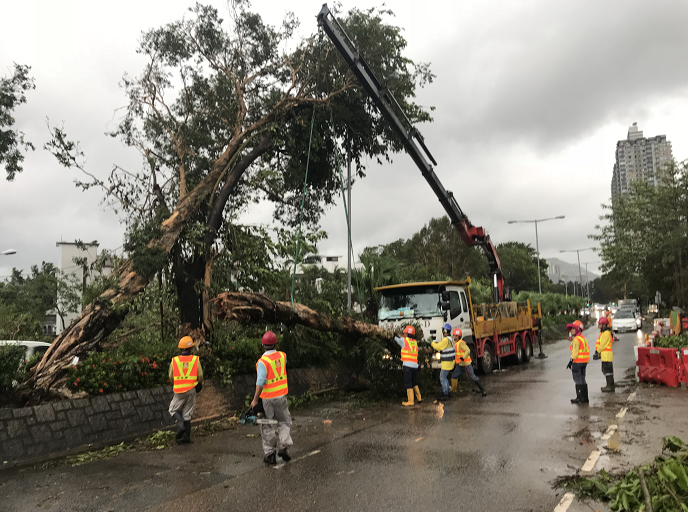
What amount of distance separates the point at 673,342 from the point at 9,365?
13.3 m

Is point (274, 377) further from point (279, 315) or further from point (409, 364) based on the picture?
point (409, 364)

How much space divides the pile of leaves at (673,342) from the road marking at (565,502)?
8.87 metres

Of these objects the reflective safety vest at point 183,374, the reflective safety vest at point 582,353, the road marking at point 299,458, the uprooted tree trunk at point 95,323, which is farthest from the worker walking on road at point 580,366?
the uprooted tree trunk at point 95,323

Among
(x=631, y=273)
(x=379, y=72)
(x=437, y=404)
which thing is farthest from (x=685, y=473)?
(x=631, y=273)

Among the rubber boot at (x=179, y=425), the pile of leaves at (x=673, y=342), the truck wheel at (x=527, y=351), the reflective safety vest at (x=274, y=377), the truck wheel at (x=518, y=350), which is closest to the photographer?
the reflective safety vest at (x=274, y=377)

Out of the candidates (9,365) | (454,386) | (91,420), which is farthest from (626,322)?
(9,365)

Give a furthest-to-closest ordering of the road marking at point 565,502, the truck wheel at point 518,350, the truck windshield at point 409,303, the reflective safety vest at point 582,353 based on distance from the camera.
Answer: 1. the truck wheel at point 518,350
2. the truck windshield at point 409,303
3. the reflective safety vest at point 582,353
4. the road marking at point 565,502

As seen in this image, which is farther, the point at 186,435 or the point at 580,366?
the point at 580,366

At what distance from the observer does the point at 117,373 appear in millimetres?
9078

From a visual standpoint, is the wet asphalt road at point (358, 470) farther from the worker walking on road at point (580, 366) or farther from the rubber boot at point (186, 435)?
the worker walking on road at point (580, 366)

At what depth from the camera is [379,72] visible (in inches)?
587

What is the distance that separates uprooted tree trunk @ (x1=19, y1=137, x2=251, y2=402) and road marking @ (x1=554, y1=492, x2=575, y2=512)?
692 cm

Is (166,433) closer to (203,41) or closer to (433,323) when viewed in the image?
(433,323)

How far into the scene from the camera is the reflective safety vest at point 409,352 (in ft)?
37.6
